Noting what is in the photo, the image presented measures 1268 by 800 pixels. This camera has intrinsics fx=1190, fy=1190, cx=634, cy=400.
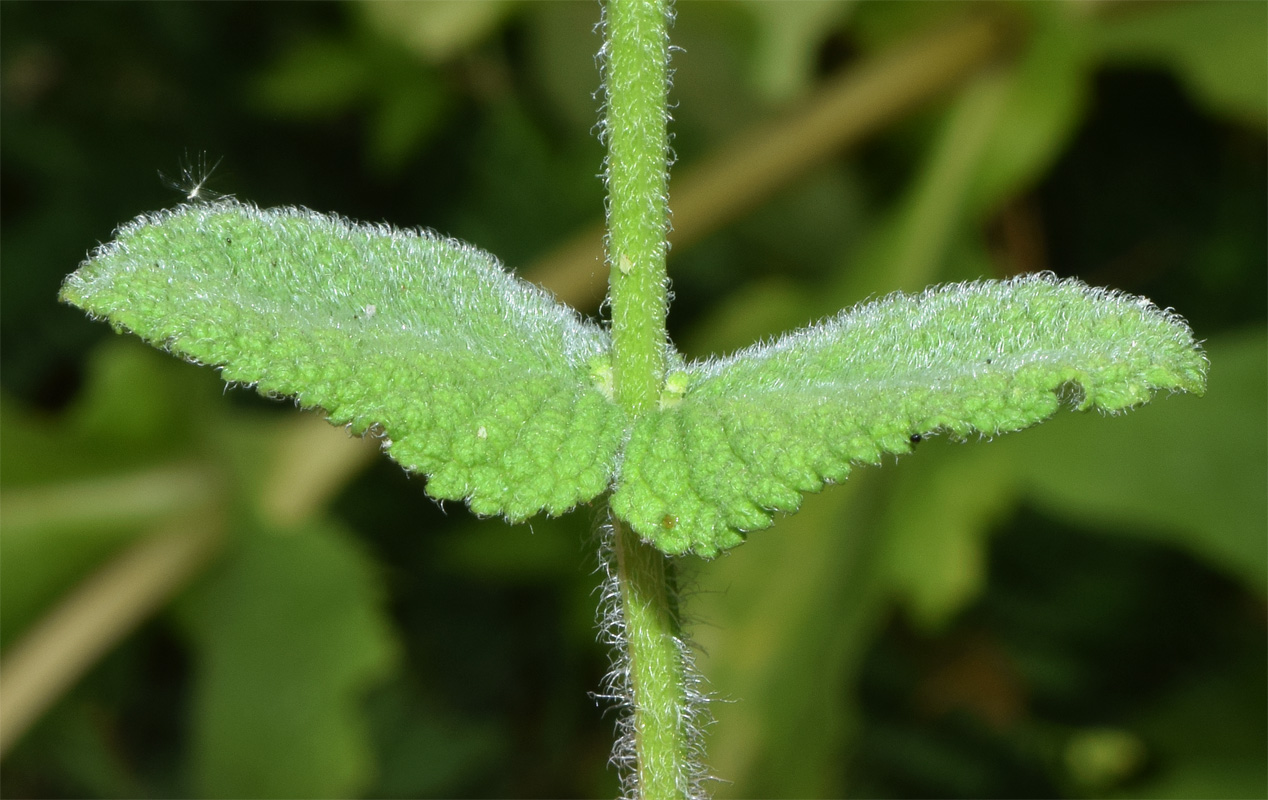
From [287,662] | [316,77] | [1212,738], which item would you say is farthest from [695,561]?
[316,77]

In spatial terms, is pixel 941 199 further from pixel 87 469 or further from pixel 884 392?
pixel 87 469

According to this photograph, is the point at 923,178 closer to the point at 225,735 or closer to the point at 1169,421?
the point at 1169,421

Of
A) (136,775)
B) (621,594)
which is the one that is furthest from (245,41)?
(621,594)

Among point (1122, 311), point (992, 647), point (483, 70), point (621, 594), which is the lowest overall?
point (621, 594)

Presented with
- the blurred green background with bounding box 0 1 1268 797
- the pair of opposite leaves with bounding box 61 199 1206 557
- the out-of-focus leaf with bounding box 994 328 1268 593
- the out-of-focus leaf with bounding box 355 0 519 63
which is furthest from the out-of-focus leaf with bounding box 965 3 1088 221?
the pair of opposite leaves with bounding box 61 199 1206 557

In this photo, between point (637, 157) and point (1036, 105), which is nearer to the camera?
point (637, 157)

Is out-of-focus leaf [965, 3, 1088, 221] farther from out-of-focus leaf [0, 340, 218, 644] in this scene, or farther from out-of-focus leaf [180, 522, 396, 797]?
out-of-focus leaf [0, 340, 218, 644]
